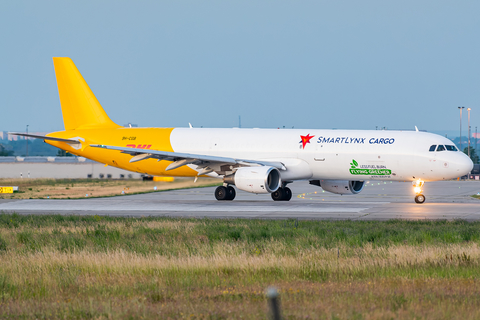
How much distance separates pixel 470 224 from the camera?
20938 millimetres

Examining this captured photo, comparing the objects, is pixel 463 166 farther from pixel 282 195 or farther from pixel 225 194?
pixel 225 194

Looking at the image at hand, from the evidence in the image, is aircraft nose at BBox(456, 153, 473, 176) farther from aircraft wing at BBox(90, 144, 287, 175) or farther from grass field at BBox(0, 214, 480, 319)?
grass field at BBox(0, 214, 480, 319)

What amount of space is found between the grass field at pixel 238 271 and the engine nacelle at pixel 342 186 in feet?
44.6

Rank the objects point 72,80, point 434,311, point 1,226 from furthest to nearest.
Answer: point 72,80, point 1,226, point 434,311

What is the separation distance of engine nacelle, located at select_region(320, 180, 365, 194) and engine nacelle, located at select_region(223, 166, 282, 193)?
360cm

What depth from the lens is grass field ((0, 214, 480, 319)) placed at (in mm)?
8930

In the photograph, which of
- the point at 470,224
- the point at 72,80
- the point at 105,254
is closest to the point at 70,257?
the point at 105,254

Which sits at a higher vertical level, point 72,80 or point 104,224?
point 72,80

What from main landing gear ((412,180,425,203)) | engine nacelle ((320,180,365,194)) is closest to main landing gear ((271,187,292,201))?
engine nacelle ((320,180,365,194))

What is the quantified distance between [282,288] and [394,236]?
7680mm

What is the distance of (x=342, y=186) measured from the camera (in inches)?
1329

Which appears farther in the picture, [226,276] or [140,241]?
[140,241]

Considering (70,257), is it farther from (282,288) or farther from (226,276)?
(282,288)

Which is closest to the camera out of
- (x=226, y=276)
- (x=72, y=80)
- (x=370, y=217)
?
(x=226, y=276)
